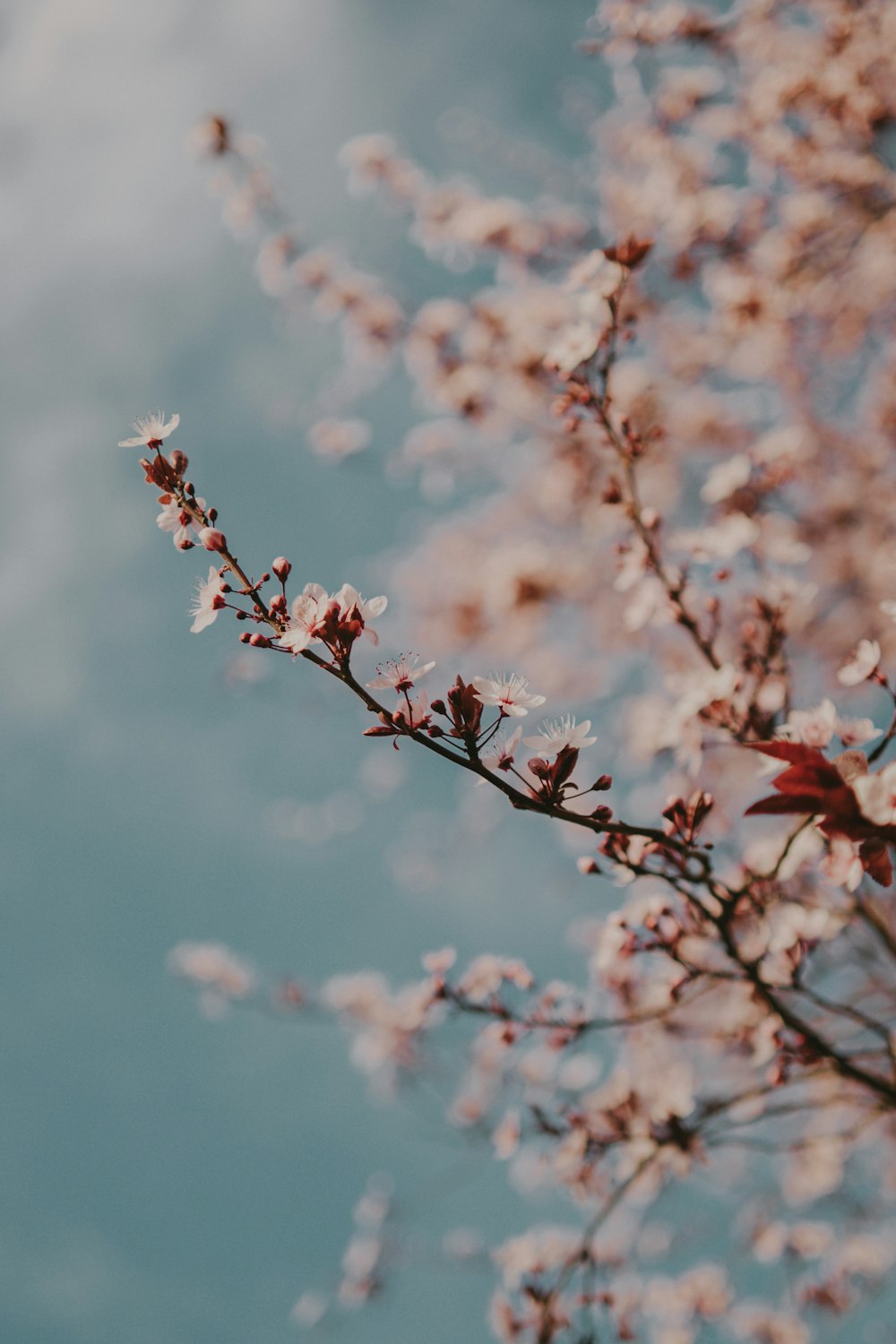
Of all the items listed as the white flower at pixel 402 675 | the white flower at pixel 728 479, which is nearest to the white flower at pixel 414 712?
the white flower at pixel 402 675

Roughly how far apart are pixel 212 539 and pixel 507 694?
0.53m

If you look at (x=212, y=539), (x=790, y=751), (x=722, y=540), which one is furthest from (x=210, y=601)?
(x=722, y=540)

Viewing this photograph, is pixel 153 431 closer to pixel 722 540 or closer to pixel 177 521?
pixel 177 521

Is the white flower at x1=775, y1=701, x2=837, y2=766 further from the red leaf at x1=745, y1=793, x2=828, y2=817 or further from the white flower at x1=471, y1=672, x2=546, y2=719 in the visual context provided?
the white flower at x1=471, y1=672, x2=546, y2=719

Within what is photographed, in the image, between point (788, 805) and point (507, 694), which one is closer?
point (788, 805)

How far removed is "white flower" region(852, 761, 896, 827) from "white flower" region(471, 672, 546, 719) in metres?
0.49

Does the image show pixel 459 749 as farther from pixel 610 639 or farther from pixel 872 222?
pixel 610 639

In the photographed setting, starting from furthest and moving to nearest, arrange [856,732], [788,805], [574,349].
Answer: [574,349]
[856,732]
[788,805]

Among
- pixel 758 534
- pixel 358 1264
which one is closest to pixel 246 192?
pixel 758 534

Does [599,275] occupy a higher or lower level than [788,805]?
higher

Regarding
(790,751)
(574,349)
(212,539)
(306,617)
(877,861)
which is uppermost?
(574,349)

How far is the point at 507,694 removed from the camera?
138 cm

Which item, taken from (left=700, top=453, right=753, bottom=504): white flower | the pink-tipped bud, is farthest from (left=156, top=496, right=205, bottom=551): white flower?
(left=700, top=453, right=753, bottom=504): white flower

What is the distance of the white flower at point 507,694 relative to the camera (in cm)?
130
